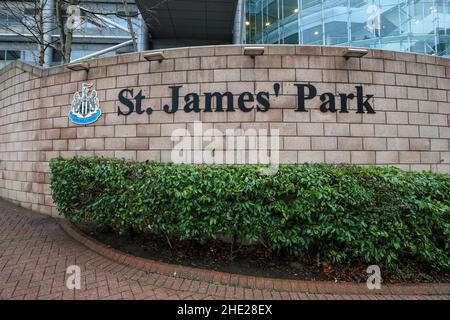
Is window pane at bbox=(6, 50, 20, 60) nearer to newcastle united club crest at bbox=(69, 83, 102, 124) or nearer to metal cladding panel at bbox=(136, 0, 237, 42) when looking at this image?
metal cladding panel at bbox=(136, 0, 237, 42)

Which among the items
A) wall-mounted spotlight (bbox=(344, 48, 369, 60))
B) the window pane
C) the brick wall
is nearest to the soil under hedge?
the brick wall

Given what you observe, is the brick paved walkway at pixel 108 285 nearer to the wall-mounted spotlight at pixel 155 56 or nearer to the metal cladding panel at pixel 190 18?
the wall-mounted spotlight at pixel 155 56

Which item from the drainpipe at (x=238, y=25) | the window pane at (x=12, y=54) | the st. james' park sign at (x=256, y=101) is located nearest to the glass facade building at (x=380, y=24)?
the drainpipe at (x=238, y=25)

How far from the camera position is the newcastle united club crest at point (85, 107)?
18.2 feet

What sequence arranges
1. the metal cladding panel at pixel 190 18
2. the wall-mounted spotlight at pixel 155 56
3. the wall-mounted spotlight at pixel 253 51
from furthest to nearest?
the metal cladding panel at pixel 190 18, the wall-mounted spotlight at pixel 155 56, the wall-mounted spotlight at pixel 253 51

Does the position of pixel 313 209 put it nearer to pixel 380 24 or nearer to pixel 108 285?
pixel 108 285

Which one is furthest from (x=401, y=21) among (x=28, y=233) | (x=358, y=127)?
(x=28, y=233)

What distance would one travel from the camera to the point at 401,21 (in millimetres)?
13844

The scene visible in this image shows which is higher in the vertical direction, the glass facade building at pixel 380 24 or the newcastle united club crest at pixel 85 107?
the glass facade building at pixel 380 24

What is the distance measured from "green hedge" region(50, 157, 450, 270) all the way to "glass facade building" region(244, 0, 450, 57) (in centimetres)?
1358

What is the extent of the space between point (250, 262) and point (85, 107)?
16.5ft

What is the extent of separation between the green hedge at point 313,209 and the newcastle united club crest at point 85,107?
2.91 m

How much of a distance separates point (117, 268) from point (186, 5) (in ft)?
37.4

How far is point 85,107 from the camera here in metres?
5.64
